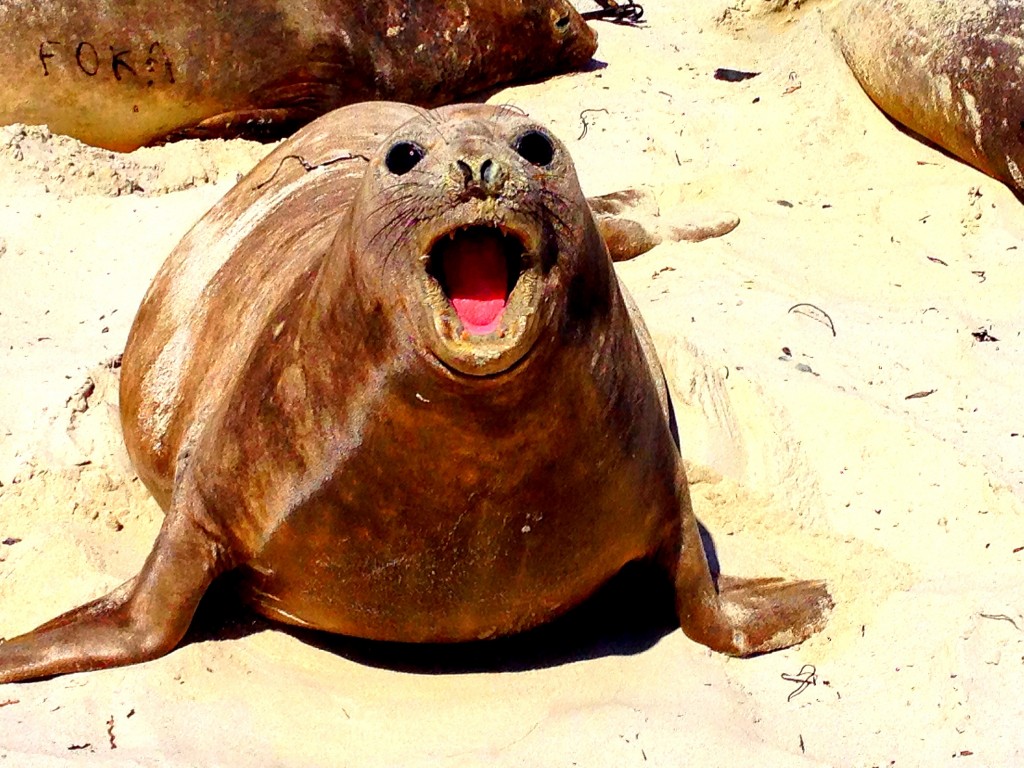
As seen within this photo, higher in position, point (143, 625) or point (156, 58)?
point (143, 625)

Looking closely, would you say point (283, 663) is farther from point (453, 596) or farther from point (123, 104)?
point (123, 104)

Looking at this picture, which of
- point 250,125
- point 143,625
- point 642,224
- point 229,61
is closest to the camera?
point 143,625

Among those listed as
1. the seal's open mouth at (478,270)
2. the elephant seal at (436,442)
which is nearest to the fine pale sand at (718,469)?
the elephant seal at (436,442)

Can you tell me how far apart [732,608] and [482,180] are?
61.4 inches

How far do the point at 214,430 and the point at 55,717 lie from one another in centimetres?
74

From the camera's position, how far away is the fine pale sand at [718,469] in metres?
3.57

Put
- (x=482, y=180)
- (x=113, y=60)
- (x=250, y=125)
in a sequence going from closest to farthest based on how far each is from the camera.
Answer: (x=482, y=180)
(x=113, y=60)
(x=250, y=125)

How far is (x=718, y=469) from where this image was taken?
4.72 meters

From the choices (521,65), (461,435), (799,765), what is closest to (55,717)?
(461,435)

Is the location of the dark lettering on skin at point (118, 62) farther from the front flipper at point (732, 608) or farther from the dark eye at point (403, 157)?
the dark eye at point (403, 157)

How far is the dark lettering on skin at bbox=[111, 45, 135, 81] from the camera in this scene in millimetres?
7078

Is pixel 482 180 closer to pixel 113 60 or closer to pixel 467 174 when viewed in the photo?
pixel 467 174

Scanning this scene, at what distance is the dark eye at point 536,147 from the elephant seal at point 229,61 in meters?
4.47

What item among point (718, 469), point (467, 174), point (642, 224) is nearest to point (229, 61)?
point (642, 224)
